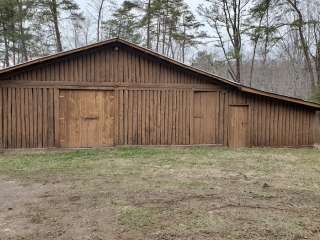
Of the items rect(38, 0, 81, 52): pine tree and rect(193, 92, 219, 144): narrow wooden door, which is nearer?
rect(193, 92, 219, 144): narrow wooden door

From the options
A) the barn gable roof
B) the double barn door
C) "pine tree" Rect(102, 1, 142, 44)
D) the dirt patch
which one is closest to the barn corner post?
A: the barn gable roof

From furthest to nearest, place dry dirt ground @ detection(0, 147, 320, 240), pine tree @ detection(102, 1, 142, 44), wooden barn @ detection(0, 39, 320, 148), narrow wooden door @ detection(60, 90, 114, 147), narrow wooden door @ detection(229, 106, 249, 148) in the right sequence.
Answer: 1. pine tree @ detection(102, 1, 142, 44)
2. narrow wooden door @ detection(229, 106, 249, 148)
3. narrow wooden door @ detection(60, 90, 114, 147)
4. wooden barn @ detection(0, 39, 320, 148)
5. dry dirt ground @ detection(0, 147, 320, 240)

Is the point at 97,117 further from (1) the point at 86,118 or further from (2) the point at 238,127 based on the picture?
(2) the point at 238,127

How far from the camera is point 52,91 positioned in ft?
38.2

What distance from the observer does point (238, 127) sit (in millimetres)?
13055

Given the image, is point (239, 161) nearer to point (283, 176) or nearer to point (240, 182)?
point (283, 176)

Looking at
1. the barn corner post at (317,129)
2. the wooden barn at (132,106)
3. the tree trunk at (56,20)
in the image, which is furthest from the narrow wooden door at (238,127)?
the tree trunk at (56,20)

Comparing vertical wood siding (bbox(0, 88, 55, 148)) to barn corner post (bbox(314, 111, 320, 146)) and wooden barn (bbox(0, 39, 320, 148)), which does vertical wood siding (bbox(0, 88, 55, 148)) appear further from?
barn corner post (bbox(314, 111, 320, 146))

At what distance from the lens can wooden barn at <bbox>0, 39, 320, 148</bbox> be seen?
11.5 meters

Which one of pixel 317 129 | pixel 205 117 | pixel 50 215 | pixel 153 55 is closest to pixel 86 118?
pixel 153 55

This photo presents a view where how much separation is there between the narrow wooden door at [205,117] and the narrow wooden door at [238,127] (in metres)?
0.62

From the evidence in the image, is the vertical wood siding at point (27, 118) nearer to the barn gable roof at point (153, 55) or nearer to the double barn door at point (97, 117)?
the double barn door at point (97, 117)

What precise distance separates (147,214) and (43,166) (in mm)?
4858

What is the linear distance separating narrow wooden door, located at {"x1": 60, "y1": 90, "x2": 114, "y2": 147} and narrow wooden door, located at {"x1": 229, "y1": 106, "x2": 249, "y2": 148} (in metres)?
4.40
